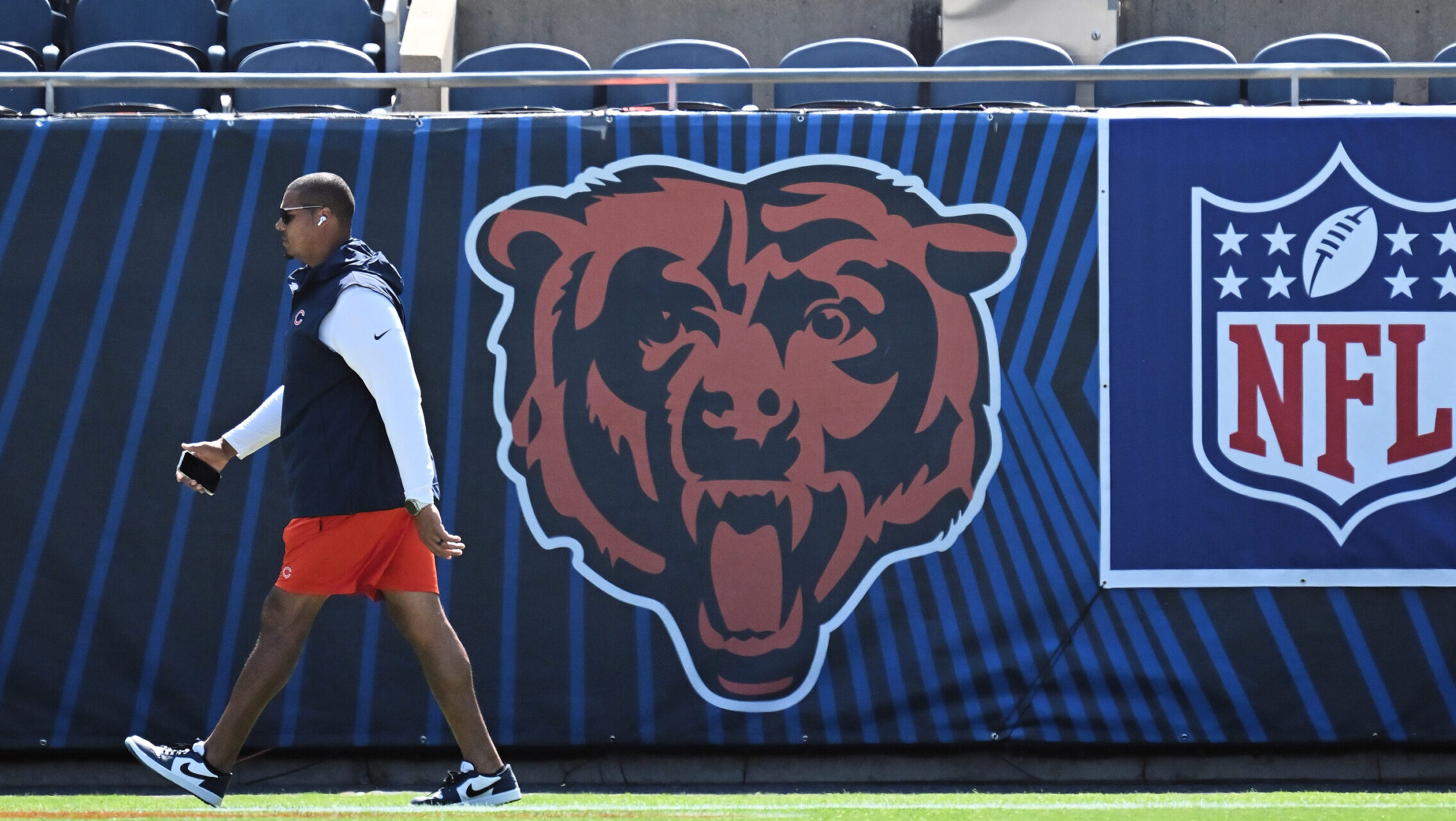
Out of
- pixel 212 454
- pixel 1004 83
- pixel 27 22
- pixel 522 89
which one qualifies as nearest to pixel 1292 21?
pixel 1004 83

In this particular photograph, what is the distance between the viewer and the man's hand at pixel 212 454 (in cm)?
391

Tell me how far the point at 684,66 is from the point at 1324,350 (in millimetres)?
3746

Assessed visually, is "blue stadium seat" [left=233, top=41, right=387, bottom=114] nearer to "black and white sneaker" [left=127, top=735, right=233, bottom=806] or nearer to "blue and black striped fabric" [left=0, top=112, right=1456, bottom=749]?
"blue and black striped fabric" [left=0, top=112, right=1456, bottom=749]

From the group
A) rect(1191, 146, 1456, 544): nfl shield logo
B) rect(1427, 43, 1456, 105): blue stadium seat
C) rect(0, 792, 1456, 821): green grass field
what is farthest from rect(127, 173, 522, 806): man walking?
rect(1427, 43, 1456, 105): blue stadium seat

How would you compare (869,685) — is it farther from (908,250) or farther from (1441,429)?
(1441,429)

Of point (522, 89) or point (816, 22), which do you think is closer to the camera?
point (522, 89)

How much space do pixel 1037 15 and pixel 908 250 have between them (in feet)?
12.7

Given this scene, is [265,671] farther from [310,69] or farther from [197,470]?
[310,69]

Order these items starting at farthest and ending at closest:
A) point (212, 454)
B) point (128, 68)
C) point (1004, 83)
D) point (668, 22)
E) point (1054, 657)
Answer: point (668, 22), point (128, 68), point (1004, 83), point (1054, 657), point (212, 454)

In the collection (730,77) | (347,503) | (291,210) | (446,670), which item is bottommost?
(446,670)

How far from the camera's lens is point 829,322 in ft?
16.1

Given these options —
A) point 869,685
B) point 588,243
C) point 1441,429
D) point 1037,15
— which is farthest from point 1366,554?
point 1037,15

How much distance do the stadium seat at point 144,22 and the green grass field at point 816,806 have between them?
17.1 ft

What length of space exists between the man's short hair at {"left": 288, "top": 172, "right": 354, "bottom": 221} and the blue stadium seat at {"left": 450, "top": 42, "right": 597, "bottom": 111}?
3.06 metres
